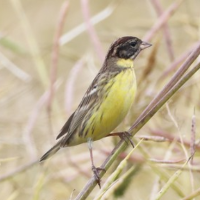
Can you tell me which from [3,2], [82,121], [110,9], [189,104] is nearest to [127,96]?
[82,121]

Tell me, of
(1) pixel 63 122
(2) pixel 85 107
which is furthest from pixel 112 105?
(1) pixel 63 122

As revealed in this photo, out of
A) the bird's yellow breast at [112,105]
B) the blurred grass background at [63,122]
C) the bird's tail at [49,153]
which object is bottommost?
the blurred grass background at [63,122]

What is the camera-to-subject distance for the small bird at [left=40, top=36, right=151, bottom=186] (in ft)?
8.79

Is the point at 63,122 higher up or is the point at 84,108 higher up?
the point at 84,108

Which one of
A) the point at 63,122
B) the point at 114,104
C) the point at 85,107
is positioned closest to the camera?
the point at 114,104

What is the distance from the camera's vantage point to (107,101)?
2.74 m

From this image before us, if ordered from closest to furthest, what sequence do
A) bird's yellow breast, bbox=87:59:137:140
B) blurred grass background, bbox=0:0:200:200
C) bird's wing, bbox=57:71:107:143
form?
bird's yellow breast, bbox=87:59:137:140
bird's wing, bbox=57:71:107:143
blurred grass background, bbox=0:0:200:200

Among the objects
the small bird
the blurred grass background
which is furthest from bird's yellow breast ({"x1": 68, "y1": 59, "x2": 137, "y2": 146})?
the blurred grass background

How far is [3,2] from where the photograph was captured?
20.4 ft

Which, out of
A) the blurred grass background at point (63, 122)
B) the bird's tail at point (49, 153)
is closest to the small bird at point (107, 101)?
the bird's tail at point (49, 153)

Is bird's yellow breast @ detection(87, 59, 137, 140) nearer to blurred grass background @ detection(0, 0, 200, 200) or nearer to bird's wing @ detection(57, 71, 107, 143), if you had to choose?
A: bird's wing @ detection(57, 71, 107, 143)

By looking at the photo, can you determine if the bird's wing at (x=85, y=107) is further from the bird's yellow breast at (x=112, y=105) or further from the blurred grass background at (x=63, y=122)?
the blurred grass background at (x=63, y=122)

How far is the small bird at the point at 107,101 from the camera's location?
2.68 meters

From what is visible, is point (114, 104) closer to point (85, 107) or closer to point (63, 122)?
point (85, 107)
